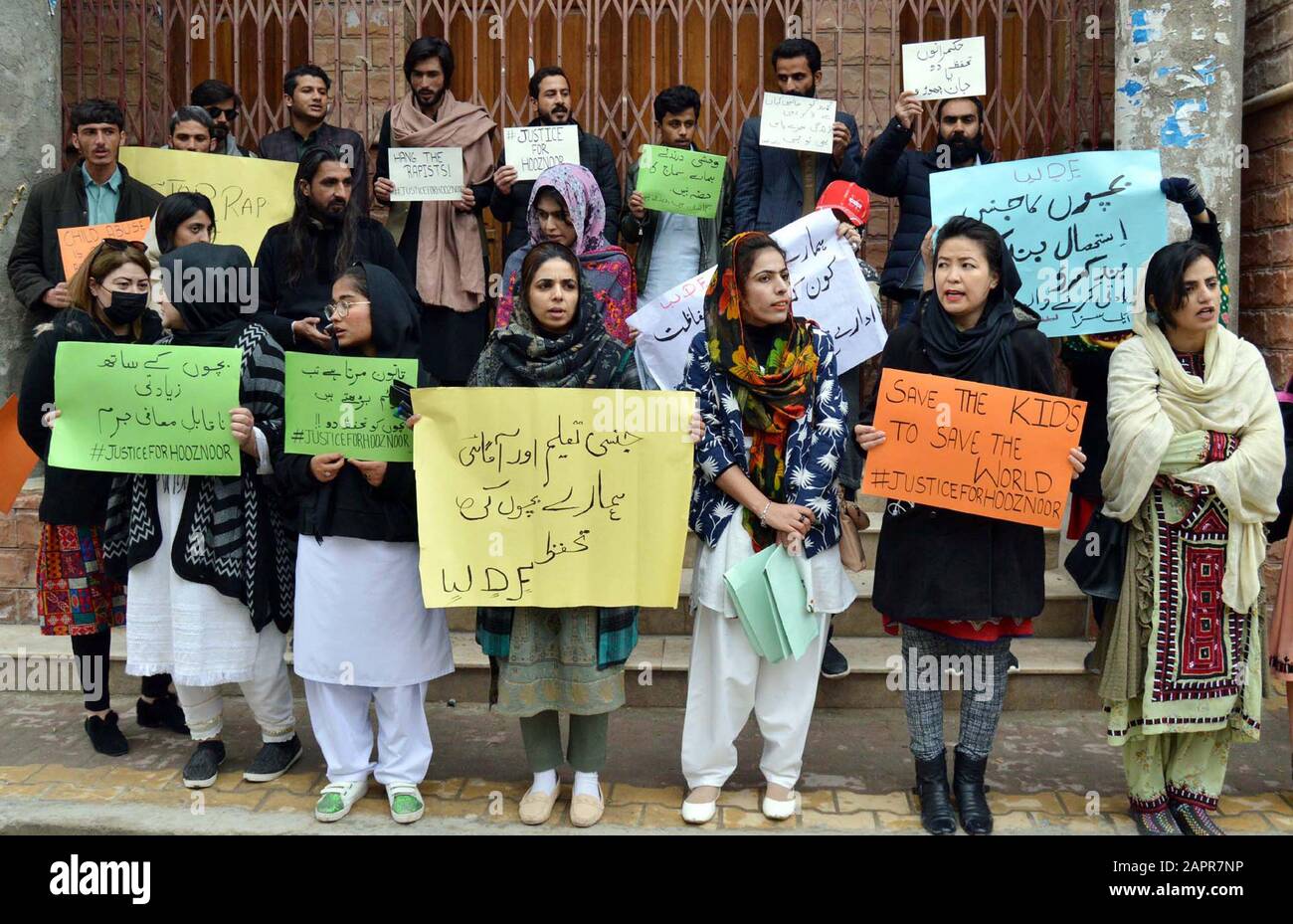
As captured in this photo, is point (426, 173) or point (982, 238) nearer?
point (982, 238)

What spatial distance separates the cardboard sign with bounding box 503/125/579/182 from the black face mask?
1.83 m

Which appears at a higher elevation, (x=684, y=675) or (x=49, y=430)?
(x=49, y=430)

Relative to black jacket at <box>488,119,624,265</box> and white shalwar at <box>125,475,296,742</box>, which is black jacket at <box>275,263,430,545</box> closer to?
white shalwar at <box>125,475,296,742</box>

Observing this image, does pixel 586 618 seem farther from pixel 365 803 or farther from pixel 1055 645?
pixel 1055 645

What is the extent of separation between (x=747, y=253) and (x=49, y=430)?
248cm

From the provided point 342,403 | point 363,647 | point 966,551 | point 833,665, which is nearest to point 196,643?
point 363,647

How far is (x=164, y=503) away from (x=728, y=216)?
2796mm

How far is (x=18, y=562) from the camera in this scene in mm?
5727

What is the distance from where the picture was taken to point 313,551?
400cm

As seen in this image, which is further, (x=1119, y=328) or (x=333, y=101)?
(x=333, y=101)

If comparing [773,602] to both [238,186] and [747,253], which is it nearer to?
[747,253]

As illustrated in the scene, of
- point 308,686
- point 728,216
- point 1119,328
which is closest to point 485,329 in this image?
point 728,216

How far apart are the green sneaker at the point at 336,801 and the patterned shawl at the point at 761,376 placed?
61.6 inches

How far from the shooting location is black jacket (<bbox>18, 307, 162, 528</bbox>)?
425cm
